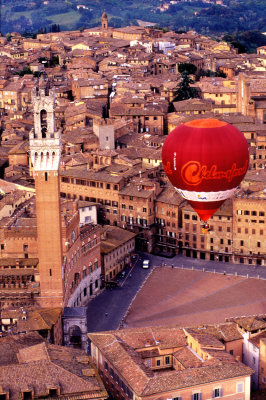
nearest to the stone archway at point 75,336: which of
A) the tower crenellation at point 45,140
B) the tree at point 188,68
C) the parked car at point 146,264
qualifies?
the tower crenellation at point 45,140

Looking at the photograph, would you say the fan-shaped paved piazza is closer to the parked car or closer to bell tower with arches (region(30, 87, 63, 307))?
the parked car

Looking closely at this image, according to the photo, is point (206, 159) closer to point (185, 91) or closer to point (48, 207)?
point (48, 207)

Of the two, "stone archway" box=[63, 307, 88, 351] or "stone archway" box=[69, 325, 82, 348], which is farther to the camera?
"stone archway" box=[69, 325, 82, 348]

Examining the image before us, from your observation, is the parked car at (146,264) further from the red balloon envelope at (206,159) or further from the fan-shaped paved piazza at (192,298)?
the red balloon envelope at (206,159)

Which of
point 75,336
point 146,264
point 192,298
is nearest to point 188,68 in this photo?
point 146,264

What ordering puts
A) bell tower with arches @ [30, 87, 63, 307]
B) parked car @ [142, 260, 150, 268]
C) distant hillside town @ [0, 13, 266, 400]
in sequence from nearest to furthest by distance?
distant hillside town @ [0, 13, 266, 400], bell tower with arches @ [30, 87, 63, 307], parked car @ [142, 260, 150, 268]

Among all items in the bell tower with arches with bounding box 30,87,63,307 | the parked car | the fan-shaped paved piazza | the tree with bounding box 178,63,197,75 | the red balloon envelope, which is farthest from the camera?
the tree with bounding box 178,63,197,75

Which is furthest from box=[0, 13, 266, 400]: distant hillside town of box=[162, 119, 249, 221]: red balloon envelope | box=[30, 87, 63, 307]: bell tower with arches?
box=[162, 119, 249, 221]: red balloon envelope
